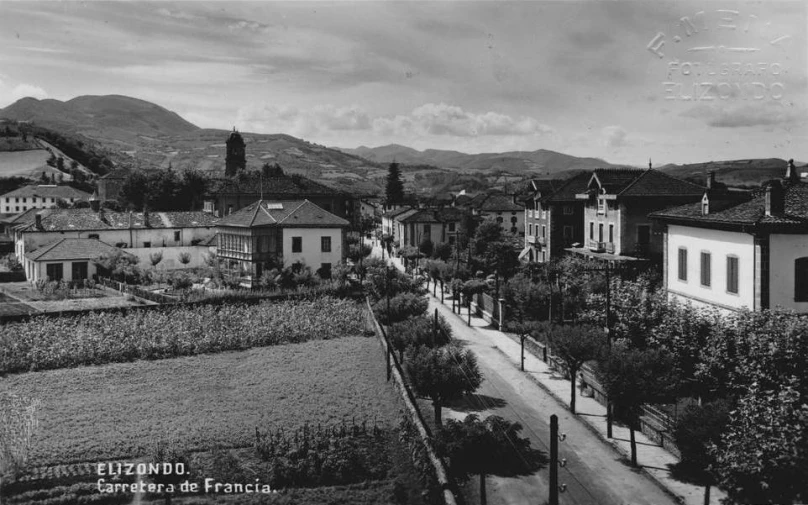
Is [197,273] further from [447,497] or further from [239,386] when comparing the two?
[447,497]

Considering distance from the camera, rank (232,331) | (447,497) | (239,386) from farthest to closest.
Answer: (232,331)
(239,386)
(447,497)

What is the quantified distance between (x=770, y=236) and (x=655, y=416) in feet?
28.6

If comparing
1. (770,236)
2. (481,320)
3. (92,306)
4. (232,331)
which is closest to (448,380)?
(770,236)

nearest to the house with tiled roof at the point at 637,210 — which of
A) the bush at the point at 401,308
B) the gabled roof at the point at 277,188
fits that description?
the bush at the point at 401,308

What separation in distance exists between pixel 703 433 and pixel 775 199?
507 inches

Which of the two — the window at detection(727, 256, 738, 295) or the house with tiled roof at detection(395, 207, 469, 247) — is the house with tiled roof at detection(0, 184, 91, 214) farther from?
the window at detection(727, 256, 738, 295)

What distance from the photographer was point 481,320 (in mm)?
44906

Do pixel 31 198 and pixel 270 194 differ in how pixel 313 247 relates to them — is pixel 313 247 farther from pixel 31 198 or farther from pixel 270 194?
pixel 31 198

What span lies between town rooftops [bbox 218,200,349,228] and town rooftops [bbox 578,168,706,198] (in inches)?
794

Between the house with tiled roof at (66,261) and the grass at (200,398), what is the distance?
2631cm

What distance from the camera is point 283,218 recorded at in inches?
2223

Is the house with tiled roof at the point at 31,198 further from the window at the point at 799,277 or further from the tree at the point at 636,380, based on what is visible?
the window at the point at 799,277

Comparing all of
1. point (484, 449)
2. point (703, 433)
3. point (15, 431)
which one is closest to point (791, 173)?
point (703, 433)

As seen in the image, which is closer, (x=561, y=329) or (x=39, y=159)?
(x=561, y=329)
